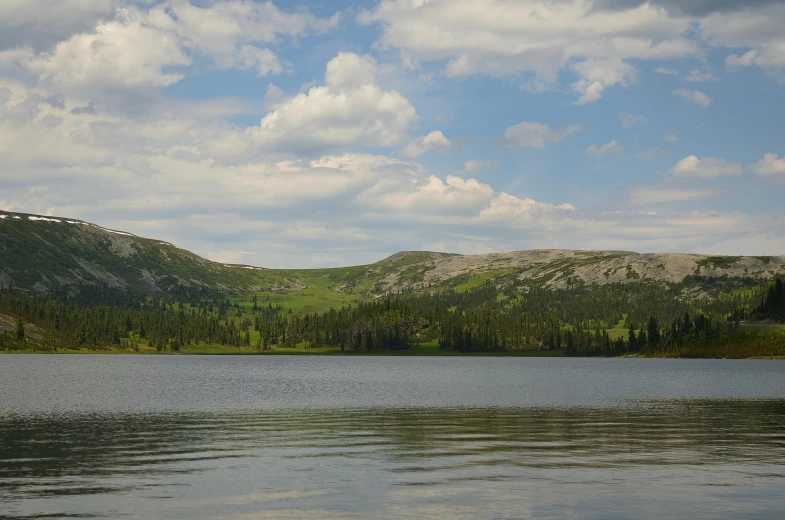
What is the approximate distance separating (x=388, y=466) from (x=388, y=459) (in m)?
2.71

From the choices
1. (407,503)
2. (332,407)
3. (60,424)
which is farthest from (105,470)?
(332,407)

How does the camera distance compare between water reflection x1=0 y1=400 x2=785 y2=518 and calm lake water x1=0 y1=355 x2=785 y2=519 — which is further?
calm lake water x1=0 y1=355 x2=785 y2=519

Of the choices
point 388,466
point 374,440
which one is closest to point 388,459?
point 388,466

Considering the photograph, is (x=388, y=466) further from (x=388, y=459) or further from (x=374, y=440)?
(x=374, y=440)

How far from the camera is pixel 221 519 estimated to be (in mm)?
30625

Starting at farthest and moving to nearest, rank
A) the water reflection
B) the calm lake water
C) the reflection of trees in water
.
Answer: the reflection of trees in water, the calm lake water, the water reflection

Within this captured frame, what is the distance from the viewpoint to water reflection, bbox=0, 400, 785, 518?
32750 mm

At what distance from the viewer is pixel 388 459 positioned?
1811 inches

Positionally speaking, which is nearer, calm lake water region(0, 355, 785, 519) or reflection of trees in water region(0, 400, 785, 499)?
calm lake water region(0, 355, 785, 519)

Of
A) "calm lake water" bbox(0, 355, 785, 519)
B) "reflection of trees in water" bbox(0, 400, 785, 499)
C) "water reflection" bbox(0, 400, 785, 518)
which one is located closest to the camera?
"water reflection" bbox(0, 400, 785, 518)

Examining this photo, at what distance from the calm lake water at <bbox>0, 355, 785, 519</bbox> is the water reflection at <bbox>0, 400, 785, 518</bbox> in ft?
0.51

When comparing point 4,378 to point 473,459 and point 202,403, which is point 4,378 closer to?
point 202,403

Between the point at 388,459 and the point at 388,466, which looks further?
the point at 388,459

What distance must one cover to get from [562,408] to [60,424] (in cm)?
5194
